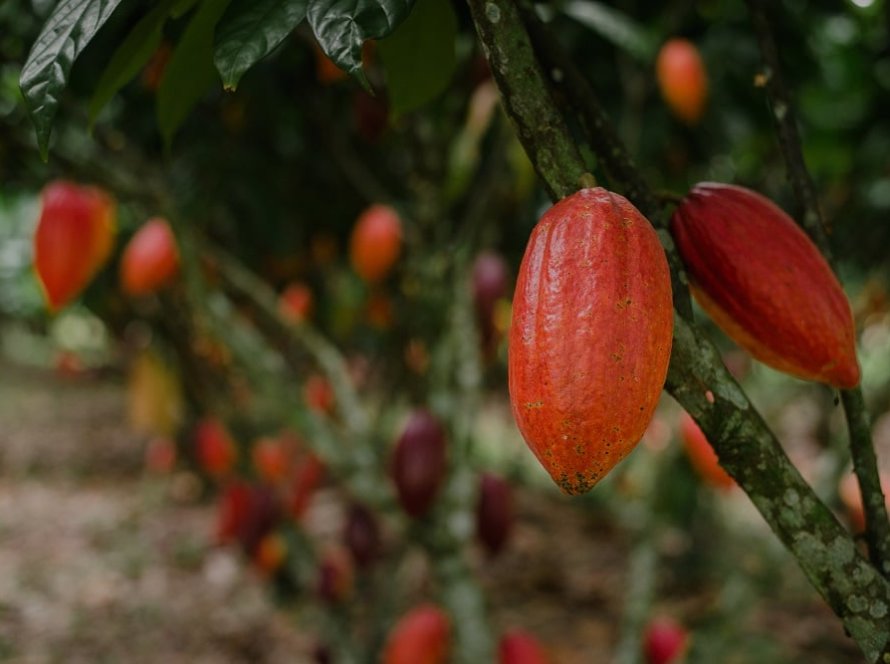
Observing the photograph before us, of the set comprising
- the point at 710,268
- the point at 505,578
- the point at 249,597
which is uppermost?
the point at 710,268

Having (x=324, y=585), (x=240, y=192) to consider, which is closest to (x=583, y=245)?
(x=324, y=585)

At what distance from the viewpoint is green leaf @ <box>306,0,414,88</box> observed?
441 millimetres

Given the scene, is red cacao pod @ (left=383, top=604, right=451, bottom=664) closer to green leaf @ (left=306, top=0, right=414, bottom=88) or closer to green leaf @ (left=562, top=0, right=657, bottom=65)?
green leaf @ (left=562, top=0, right=657, bottom=65)

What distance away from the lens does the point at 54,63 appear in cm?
45

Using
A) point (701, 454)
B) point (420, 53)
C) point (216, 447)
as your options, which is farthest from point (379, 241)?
point (420, 53)

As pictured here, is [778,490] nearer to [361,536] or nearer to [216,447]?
[361,536]

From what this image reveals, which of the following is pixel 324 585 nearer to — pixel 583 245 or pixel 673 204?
pixel 673 204

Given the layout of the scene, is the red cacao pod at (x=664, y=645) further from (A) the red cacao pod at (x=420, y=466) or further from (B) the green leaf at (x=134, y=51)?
(B) the green leaf at (x=134, y=51)

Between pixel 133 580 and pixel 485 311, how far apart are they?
1530 mm

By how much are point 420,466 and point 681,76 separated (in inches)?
34.6

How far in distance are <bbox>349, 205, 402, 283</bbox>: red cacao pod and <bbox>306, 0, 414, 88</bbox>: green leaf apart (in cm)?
124

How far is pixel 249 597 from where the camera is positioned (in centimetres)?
245

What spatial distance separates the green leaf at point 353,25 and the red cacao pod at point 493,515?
4.02 feet

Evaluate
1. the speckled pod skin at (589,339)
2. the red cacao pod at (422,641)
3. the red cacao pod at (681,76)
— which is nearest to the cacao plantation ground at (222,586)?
the red cacao pod at (422,641)
